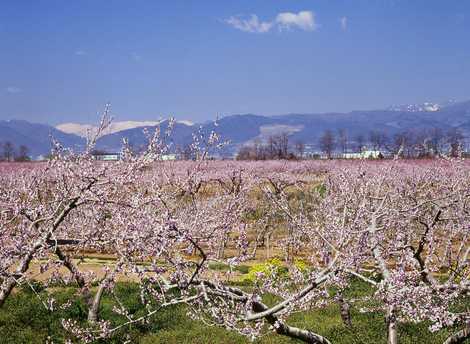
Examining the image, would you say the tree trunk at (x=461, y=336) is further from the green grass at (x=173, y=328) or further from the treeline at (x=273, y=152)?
the treeline at (x=273, y=152)

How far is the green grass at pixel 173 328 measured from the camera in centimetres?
1156

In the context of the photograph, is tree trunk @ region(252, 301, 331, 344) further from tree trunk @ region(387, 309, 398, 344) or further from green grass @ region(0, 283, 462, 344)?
Result: green grass @ region(0, 283, 462, 344)

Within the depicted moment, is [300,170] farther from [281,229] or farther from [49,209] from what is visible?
[49,209]

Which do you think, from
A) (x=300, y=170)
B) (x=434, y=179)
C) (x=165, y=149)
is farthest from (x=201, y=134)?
(x=300, y=170)

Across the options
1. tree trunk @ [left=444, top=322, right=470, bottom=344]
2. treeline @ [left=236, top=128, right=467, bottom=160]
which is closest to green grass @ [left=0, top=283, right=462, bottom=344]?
tree trunk @ [left=444, top=322, right=470, bottom=344]

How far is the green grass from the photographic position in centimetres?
1156

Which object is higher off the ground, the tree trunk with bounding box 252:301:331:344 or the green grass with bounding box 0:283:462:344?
the tree trunk with bounding box 252:301:331:344

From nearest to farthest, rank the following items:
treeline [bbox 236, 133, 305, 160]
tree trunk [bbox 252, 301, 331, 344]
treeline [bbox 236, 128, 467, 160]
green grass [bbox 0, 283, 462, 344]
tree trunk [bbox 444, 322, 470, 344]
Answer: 1. tree trunk [bbox 252, 301, 331, 344]
2. tree trunk [bbox 444, 322, 470, 344]
3. green grass [bbox 0, 283, 462, 344]
4. treeline [bbox 236, 128, 467, 160]
5. treeline [bbox 236, 133, 305, 160]

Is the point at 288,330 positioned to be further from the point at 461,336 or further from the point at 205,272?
the point at 205,272

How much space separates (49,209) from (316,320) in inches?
287

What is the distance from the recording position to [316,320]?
43.2 ft

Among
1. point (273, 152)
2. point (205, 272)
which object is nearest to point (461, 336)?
point (205, 272)

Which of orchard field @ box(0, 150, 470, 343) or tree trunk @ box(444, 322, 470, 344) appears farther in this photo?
tree trunk @ box(444, 322, 470, 344)

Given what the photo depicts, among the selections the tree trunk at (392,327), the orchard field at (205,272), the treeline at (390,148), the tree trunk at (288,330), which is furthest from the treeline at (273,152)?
the tree trunk at (288,330)
